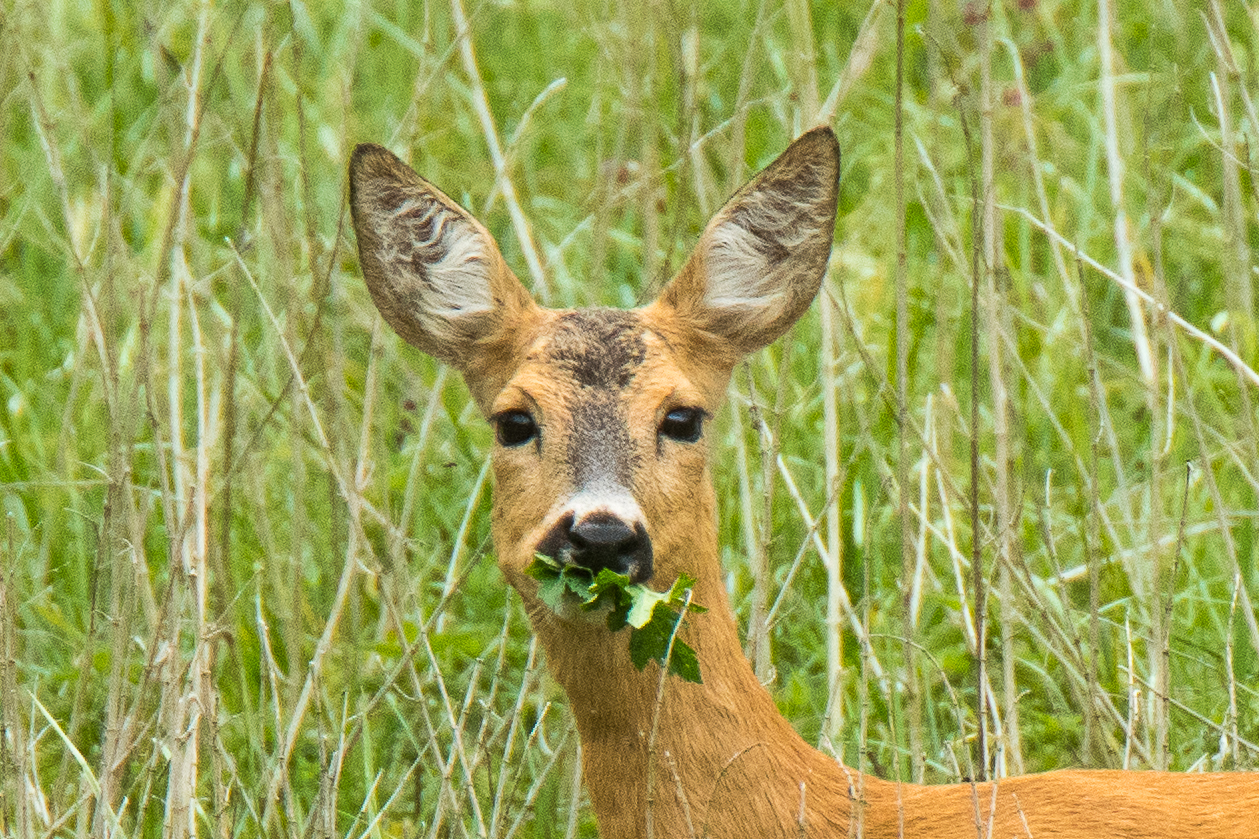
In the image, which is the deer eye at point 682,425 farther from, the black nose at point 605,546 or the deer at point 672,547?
the black nose at point 605,546

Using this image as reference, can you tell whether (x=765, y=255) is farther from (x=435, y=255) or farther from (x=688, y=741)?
(x=688, y=741)

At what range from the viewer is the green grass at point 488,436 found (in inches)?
141

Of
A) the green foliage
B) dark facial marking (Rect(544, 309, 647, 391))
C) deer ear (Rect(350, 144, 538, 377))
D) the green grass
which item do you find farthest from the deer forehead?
the green grass

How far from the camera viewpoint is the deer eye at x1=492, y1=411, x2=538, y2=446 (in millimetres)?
3143

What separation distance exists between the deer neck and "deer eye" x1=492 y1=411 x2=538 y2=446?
288 mm

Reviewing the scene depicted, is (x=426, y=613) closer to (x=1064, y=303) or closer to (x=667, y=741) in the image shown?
(x=667, y=741)

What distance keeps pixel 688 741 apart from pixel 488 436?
1980mm

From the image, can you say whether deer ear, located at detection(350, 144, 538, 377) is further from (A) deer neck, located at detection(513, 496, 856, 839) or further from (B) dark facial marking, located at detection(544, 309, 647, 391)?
(A) deer neck, located at detection(513, 496, 856, 839)

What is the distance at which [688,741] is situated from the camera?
294 centimetres

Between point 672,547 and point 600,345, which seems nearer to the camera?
point 672,547

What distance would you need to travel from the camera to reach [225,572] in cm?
402

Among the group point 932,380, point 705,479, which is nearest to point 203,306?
point 932,380

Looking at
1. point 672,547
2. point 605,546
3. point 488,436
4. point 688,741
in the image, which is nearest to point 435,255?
point 672,547

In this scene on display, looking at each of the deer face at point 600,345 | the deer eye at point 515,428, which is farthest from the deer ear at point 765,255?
the deer eye at point 515,428
